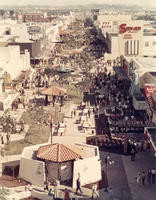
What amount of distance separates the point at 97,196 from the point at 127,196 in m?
1.58

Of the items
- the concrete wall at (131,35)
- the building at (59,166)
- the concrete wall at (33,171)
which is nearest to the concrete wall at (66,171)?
the building at (59,166)

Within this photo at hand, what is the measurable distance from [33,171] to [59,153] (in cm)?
177

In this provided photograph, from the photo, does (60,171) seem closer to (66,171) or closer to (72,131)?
(66,171)

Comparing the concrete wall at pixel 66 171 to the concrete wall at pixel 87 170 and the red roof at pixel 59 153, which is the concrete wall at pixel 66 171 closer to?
the red roof at pixel 59 153

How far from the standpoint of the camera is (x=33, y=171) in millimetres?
18125

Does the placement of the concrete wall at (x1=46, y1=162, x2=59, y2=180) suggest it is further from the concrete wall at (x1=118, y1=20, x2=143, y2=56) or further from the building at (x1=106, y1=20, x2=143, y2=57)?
the concrete wall at (x1=118, y1=20, x2=143, y2=56)

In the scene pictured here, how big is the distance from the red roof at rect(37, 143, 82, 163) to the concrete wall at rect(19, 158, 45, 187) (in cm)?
53

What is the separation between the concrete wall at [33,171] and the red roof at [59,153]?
0.53 meters

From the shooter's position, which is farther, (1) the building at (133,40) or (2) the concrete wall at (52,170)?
(1) the building at (133,40)

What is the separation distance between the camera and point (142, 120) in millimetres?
27797

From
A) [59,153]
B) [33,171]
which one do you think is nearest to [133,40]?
[59,153]

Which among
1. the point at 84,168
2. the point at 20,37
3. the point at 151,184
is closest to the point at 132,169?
the point at 151,184

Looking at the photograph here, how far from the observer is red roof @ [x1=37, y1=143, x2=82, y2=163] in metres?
18.1

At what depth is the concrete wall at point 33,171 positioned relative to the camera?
17.8 m
